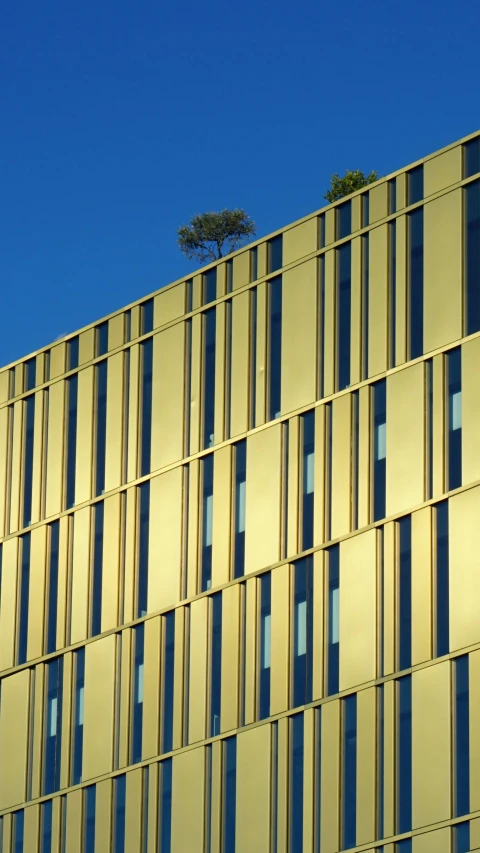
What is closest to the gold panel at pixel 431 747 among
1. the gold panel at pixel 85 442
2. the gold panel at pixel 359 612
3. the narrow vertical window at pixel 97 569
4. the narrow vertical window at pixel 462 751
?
the narrow vertical window at pixel 462 751

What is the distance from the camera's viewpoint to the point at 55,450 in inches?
2019

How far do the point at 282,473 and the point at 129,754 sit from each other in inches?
314

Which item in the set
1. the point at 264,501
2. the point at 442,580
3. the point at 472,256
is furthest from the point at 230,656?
the point at 472,256

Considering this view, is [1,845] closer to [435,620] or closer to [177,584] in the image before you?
[177,584]

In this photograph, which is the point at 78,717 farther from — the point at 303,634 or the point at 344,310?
the point at 344,310

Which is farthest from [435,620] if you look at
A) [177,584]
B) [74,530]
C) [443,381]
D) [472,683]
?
[74,530]

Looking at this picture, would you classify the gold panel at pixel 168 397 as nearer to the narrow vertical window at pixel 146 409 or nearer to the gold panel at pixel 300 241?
the narrow vertical window at pixel 146 409

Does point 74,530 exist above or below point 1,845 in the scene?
above

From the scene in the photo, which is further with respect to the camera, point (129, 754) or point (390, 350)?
point (129, 754)

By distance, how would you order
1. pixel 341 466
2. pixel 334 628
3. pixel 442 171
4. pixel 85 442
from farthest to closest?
pixel 85 442 → pixel 341 466 → pixel 334 628 → pixel 442 171

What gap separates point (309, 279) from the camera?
148ft

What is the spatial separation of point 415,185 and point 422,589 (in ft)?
29.0

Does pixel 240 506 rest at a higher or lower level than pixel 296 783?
higher

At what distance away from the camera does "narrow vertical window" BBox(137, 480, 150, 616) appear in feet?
157
